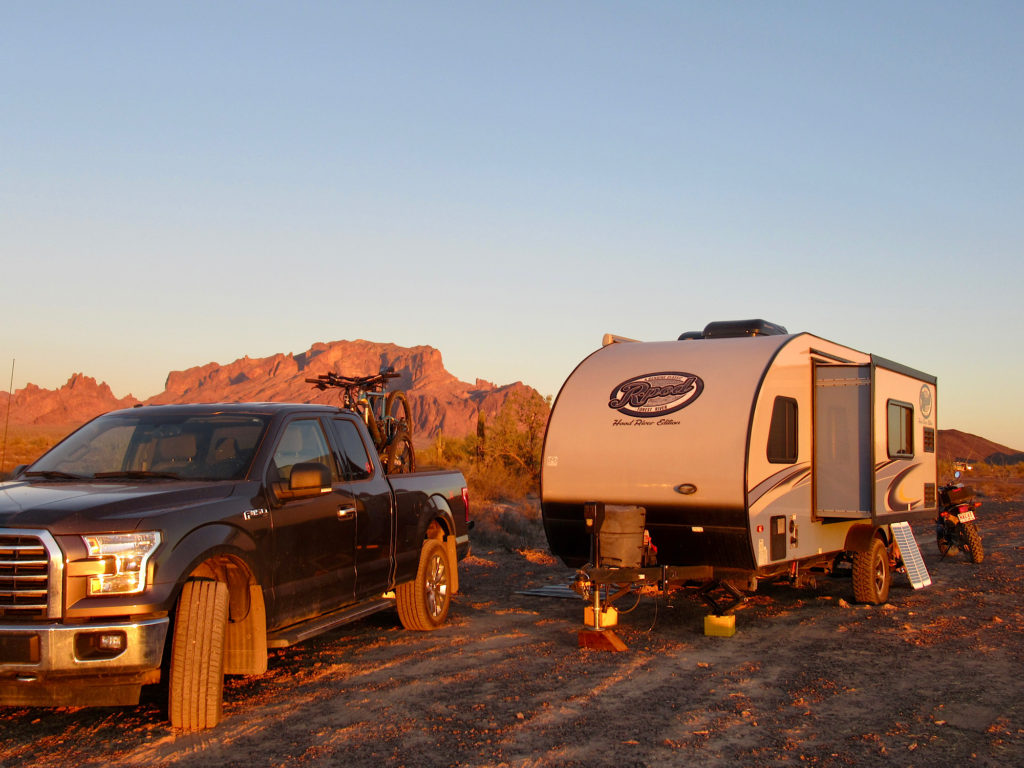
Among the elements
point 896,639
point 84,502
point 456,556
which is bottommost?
point 896,639

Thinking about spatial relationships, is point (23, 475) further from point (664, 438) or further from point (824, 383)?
point (824, 383)

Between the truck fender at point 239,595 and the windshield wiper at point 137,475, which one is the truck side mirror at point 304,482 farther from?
the windshield wiper at point 137,475

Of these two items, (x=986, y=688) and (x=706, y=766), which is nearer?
(x=706, y=766)

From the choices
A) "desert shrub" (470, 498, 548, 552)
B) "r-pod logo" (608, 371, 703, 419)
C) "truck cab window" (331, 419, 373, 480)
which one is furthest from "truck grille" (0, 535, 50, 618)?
"desert shrub" (470, 498, 548, 552)

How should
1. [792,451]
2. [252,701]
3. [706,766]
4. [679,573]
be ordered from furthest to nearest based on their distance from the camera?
[792,451] → [679,573] → [252,701] → [706,766]

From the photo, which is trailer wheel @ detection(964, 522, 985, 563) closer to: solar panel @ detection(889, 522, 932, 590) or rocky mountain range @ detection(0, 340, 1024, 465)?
solar panel @ detection(889, 522, 932, 590)

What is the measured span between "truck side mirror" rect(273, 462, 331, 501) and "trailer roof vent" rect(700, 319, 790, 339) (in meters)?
5.71

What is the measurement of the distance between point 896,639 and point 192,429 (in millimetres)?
6678

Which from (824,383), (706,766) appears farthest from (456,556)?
(706,766)

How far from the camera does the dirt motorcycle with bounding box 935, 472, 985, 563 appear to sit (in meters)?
14.9

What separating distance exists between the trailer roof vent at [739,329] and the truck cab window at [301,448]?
203 inches

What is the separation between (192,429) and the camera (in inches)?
293

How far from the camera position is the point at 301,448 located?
7699 millimetres

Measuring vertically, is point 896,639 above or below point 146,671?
below
